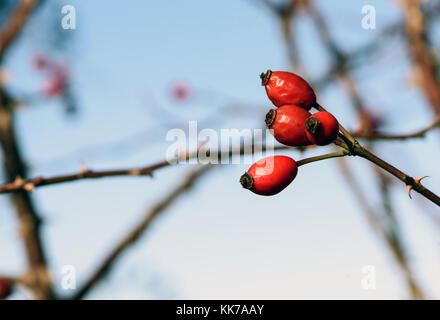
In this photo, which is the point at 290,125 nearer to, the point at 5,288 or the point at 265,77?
the point at 265,77

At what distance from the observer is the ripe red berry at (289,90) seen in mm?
1176

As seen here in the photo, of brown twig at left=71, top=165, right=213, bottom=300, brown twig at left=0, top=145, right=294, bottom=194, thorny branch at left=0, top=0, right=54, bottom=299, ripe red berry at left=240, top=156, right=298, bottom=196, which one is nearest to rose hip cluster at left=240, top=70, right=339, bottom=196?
ripe red berry at left=240, top=156, right=298, bottom=196

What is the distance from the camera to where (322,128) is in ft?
3.44

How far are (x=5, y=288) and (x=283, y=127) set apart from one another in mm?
1626

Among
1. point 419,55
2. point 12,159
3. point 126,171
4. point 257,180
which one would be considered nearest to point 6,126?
point 12,159

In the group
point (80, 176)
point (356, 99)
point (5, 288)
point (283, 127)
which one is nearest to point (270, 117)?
point (283, 127)

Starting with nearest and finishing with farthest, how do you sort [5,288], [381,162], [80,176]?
1. [381,162]
2. [80,176]
3. [5,288]

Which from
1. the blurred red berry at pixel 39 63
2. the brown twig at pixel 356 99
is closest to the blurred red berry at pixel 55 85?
the blurred red berry at pixel 39 63

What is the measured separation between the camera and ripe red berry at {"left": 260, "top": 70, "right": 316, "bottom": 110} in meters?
1.18

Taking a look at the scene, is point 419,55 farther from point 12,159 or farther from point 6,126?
point 6,126

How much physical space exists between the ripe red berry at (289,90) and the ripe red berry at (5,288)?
160cm

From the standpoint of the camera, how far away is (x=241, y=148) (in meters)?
1.87
